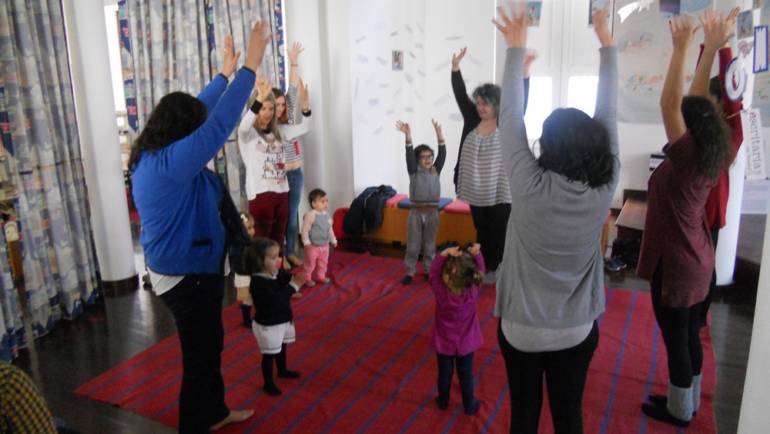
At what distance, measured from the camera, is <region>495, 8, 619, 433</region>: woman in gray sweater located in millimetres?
1495

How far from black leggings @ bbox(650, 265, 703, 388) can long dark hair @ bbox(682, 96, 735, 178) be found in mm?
417

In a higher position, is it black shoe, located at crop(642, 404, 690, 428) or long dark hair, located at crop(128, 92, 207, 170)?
long dark hair, located at crop(128, 92, 207, 170)

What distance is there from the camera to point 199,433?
2.28m

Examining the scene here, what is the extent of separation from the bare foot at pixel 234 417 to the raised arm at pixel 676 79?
2038 mm

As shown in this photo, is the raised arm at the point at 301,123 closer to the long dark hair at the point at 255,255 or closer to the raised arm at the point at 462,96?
the raised arm at the point at 462,96

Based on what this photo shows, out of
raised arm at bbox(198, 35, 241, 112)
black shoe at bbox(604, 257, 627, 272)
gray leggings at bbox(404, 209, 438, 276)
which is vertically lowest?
black shoe at bbox(604, 257, 627, 272)

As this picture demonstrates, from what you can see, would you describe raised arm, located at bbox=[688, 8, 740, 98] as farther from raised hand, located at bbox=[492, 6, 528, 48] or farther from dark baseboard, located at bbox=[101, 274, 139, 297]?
dark baseboard, located at bbox=[101, 274, 139, 297]

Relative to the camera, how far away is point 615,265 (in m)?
4.39

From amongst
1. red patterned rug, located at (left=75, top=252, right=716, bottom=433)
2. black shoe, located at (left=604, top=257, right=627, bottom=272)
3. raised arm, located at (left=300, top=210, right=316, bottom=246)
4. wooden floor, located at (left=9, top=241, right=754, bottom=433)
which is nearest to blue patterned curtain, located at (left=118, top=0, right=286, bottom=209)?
raised arm, located at (left=300, top=210, right=316, bottom=246)

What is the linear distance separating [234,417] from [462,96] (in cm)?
232

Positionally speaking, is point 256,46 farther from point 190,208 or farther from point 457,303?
point 457,303

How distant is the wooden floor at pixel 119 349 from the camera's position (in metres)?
2.59

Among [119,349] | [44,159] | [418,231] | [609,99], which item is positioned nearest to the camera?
[609,99]

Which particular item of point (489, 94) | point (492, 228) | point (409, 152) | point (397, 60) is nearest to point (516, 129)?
point (489, 94)
